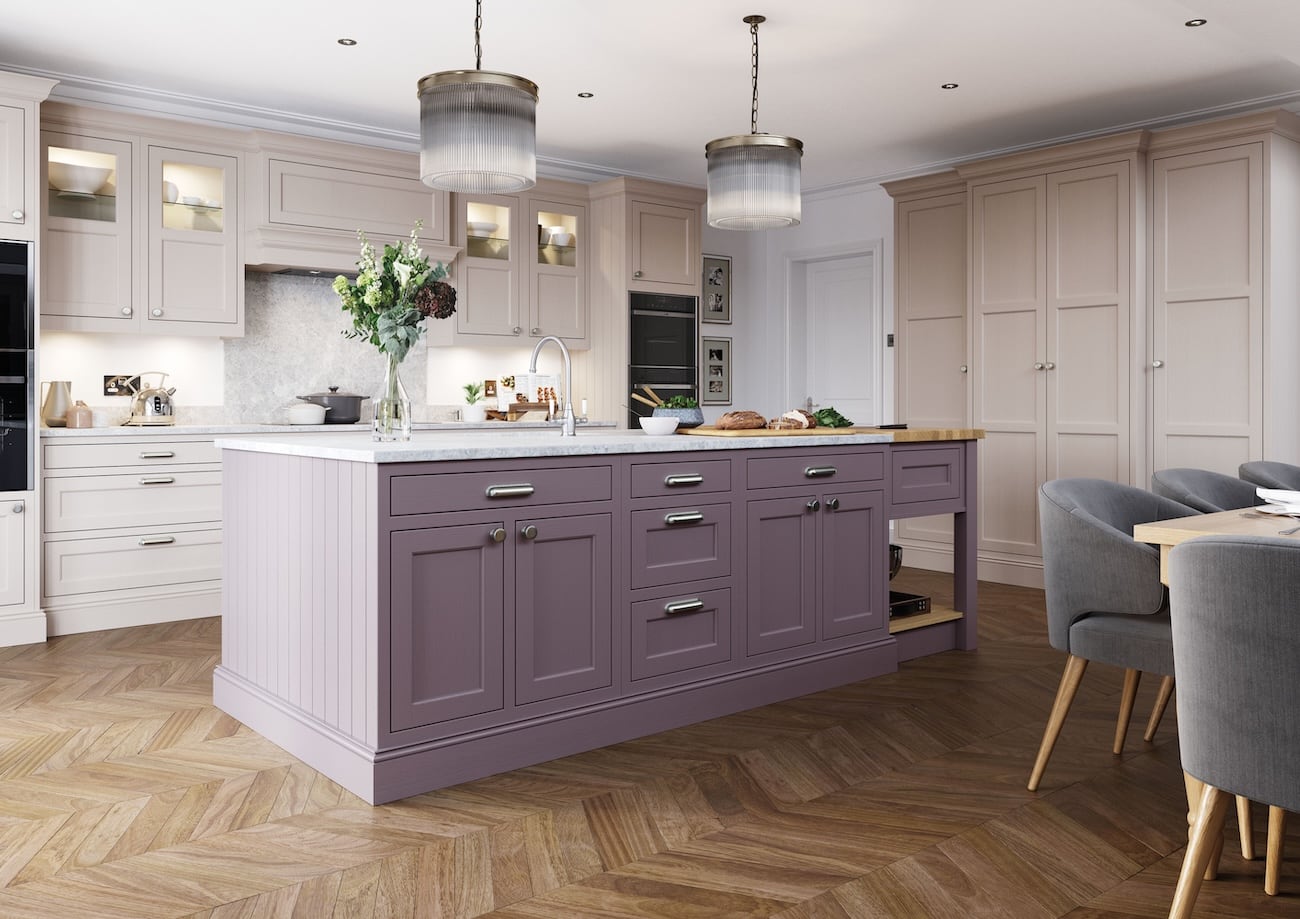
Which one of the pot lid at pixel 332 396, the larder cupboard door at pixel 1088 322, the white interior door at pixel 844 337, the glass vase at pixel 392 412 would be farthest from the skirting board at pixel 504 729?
the white interior door at pixel 844 337

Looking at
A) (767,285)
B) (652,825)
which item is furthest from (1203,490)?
(767,285)

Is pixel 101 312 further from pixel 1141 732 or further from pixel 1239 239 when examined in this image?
pixel 1239 239

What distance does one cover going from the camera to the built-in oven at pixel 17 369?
4180 mm

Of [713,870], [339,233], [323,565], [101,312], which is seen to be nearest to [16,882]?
[323,565]

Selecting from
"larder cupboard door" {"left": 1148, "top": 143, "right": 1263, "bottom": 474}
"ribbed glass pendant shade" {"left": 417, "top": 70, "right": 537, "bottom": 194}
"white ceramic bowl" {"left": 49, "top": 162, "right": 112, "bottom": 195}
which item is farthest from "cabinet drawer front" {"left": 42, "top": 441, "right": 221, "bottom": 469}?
"larder cupboard door" {"left": 1148, "top": 143, "right": 1263, "bottom": 474}

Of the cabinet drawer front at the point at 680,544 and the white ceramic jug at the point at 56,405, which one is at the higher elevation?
the white ceramic jug at the point at 56,405

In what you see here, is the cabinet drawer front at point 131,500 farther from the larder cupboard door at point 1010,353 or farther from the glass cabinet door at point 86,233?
the larder cupboard door at point 1010,353

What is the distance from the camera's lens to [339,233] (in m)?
5.30

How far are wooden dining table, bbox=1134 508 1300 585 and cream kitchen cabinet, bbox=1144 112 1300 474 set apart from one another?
8.59ft

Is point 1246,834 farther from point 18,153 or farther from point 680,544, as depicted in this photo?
point 18,153

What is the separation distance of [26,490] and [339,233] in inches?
76.3

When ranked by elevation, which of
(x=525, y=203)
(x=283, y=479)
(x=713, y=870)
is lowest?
(x=713, y=870)

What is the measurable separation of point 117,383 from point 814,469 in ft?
11.7

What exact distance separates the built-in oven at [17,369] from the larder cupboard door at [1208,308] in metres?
5.23
